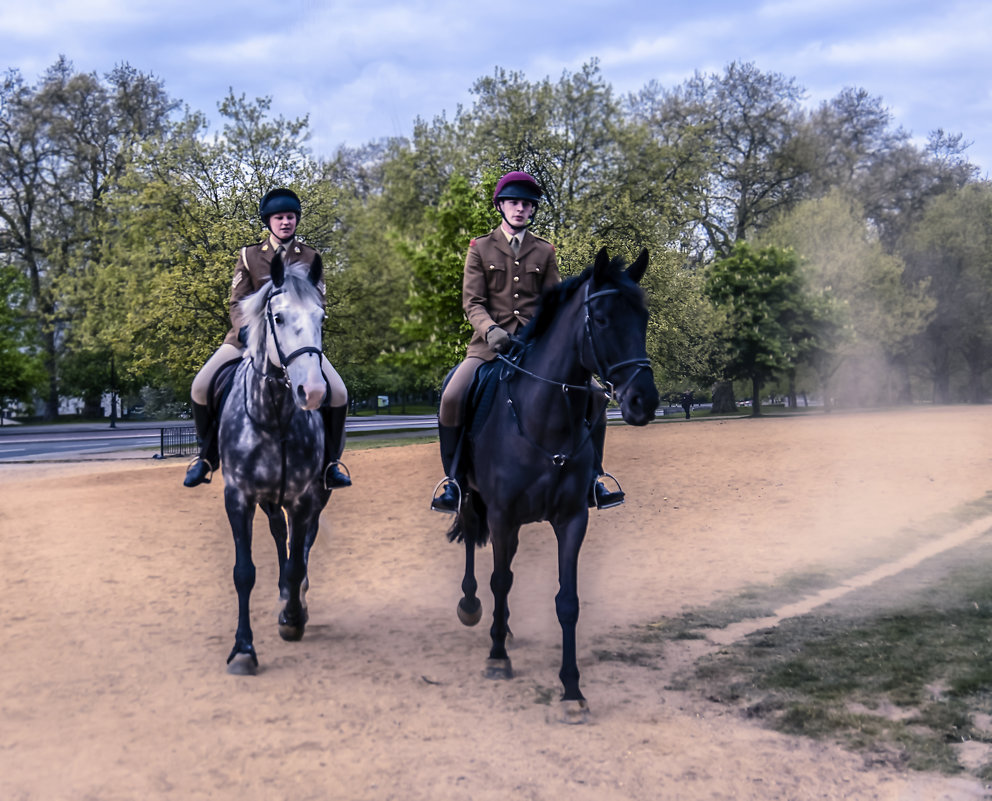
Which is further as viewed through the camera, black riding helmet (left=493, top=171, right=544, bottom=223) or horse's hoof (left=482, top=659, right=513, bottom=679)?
black riding helmet (left=493, top=171, right=544, bottom=223)

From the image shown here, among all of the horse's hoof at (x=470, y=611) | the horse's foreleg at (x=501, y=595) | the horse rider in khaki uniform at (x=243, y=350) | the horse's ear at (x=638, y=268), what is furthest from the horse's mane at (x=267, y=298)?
the horse's hoof at (x=470, y=611)

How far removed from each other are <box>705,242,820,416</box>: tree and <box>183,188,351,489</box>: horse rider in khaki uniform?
40.8m

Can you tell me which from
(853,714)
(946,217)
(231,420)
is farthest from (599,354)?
(946,217)

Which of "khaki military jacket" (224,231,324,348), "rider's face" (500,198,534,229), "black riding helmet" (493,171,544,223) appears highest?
"black riding helmet" (493,171,544,223)

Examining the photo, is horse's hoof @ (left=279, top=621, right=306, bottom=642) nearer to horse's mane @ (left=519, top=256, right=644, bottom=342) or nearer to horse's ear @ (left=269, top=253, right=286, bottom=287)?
horse's ear @ (left=269, top=253, right=286, bottom=287)

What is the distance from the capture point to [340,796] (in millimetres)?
4625

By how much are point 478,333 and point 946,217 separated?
59.0 metres

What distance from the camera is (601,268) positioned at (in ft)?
19.0

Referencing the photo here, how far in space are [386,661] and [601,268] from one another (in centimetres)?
355

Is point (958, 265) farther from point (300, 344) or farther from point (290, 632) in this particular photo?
point (300, 344)

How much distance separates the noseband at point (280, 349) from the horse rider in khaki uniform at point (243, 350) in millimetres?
1112

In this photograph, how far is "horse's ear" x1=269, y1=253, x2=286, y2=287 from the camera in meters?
6.50

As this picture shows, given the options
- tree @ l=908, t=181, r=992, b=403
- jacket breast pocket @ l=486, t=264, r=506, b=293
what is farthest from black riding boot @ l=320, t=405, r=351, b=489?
tree @ l=908, t=181, r=992, b=403

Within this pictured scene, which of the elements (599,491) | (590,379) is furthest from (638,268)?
(599,491)
